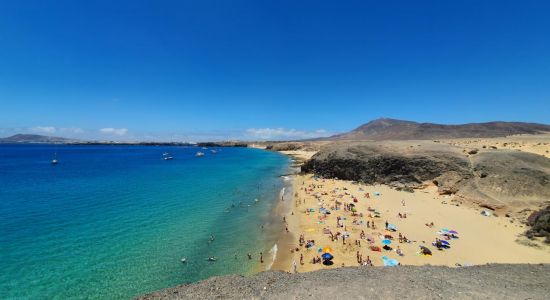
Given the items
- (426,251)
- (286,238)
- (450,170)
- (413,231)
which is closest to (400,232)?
(413,231)

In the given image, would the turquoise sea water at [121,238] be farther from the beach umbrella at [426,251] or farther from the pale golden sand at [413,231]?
the beach umbrella at [426,251]

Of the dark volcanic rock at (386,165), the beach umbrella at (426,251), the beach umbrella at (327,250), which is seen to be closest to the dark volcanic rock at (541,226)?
the beach umbrella at (426,251)

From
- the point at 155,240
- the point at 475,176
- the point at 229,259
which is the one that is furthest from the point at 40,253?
the point at 475,176

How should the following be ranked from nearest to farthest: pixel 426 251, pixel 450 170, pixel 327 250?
pixel 426 251
pixel 327 250
pixel 450 170

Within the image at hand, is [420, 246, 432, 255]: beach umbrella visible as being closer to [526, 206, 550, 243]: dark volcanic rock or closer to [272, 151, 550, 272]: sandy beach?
[272, 151, 550, 272]: sandy beach

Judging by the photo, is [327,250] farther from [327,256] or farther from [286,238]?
[286,238]

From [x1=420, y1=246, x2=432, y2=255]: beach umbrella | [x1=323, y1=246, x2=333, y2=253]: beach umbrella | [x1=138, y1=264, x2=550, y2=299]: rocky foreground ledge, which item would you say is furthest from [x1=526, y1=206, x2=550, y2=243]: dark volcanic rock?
[x1=323, y1=246, x2=333, y2=253]: beach umbrella
